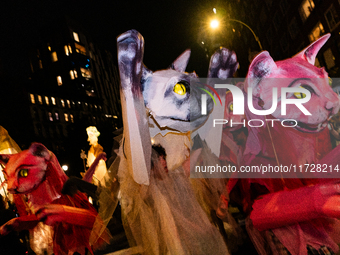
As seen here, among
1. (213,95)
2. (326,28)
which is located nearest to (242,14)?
(326,28)

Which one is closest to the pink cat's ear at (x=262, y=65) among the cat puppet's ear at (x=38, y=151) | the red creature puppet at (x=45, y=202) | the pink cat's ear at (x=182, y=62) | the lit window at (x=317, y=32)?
the pink cat's ear at (x=182, y=62)

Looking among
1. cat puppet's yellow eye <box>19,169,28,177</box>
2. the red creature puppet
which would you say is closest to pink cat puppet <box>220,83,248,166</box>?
the red creature puppet

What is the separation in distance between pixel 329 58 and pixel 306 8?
177 inches

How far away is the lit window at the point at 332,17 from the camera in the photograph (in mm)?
14664

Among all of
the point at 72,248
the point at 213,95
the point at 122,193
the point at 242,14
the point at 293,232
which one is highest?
the point at 242,14

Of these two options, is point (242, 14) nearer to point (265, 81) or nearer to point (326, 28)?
point (326, 28)

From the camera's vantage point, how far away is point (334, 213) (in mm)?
1417

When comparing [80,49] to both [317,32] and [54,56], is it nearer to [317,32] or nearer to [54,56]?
[54,56]

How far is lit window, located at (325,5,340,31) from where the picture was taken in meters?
14.7

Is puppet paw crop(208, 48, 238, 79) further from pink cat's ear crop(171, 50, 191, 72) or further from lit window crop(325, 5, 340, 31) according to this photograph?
lit window crop(325, 5, 340, 31)

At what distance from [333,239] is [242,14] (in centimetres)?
3507

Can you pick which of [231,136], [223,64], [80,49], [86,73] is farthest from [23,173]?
[80,49]

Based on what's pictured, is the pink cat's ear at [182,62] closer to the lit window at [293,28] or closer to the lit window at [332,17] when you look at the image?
the lit window at [332,17]

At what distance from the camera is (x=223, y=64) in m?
1.83
